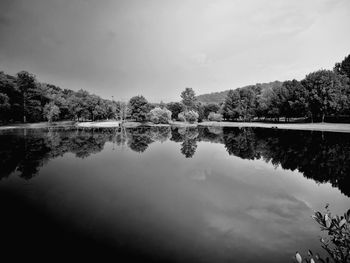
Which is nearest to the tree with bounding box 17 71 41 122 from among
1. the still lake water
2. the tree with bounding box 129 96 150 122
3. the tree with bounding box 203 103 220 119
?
the tree with bounding box 129 96 150 122

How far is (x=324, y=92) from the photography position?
61875 mm

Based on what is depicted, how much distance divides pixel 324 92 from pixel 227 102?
163 ft

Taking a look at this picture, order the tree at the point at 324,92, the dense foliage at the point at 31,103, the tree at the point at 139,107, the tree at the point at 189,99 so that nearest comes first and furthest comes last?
the tree at the point at 324,92, the dense foliage at the point at 31,103, the tree at the point at 139,107, the tree at the point at 189,99

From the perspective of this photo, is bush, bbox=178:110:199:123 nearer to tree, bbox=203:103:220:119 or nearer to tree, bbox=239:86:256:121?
tree, bbox=239:86:256:121

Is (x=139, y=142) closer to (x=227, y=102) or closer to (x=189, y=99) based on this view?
(x=189, y=99)

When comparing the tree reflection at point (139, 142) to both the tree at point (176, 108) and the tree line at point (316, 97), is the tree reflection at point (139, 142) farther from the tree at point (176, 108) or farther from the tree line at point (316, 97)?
the tree at point (176, 108)

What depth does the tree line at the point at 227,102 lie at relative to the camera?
6356 cm

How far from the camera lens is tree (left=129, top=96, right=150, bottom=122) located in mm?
88375

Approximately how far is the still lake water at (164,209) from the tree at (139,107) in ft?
240

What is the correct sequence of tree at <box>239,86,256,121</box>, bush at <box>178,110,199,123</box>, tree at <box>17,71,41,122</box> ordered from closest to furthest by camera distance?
tree at <box>17,71,41,122</box>
bush at <box>178,110,199,123</box>
tree at <box>239,86,256,121</box>

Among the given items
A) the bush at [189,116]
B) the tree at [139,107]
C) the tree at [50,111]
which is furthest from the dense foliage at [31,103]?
the bush at [189,116]

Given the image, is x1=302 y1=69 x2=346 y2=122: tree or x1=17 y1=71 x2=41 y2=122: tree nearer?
x1=302 y1=69 x2=346 y2=122: tree

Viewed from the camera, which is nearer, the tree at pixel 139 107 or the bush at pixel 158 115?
the bush at pixel 158 115

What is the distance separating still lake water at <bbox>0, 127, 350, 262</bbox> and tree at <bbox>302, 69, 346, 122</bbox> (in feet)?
181
